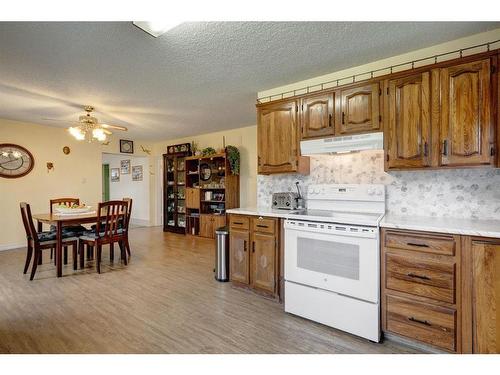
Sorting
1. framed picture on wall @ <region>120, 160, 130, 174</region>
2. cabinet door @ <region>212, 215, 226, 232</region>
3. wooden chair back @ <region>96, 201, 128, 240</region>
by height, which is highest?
framed picture on wall @ <region>120, 160, 130, 174</region>

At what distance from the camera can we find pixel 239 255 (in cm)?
302

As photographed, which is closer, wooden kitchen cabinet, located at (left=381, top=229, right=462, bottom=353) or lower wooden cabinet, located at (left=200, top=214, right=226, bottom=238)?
wooden kitchen cabinet, located at (left=381, top=229, right=462, bottom=353)

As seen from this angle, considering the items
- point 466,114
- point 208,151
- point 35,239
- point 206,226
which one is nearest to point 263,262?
point 466,114

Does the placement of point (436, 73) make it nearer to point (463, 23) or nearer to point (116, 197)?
point (463, 23)

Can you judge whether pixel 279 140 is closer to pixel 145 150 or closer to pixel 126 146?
pixel 126 146

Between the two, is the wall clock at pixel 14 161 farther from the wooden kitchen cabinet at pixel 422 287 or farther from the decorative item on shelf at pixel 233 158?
the wooden kitchen cabinet at pixel 422 287

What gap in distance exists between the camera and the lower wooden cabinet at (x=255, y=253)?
269 cm

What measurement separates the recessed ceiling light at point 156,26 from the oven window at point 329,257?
6.58ft

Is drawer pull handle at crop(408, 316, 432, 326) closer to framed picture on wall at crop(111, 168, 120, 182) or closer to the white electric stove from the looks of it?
the white electric stove

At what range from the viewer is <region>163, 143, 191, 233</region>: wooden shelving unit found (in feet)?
21.8

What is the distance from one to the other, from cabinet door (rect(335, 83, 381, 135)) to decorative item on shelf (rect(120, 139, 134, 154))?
19.0ft

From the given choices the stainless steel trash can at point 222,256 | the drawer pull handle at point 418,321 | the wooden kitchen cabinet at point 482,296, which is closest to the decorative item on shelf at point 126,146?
the stainless steel trash can at point 222,256

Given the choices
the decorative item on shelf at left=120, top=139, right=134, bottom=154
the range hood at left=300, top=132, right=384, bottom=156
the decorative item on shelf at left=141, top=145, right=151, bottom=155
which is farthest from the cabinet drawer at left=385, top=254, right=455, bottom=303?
the decorative item on shelf at left=141, top=145, right=151, bottom=155
